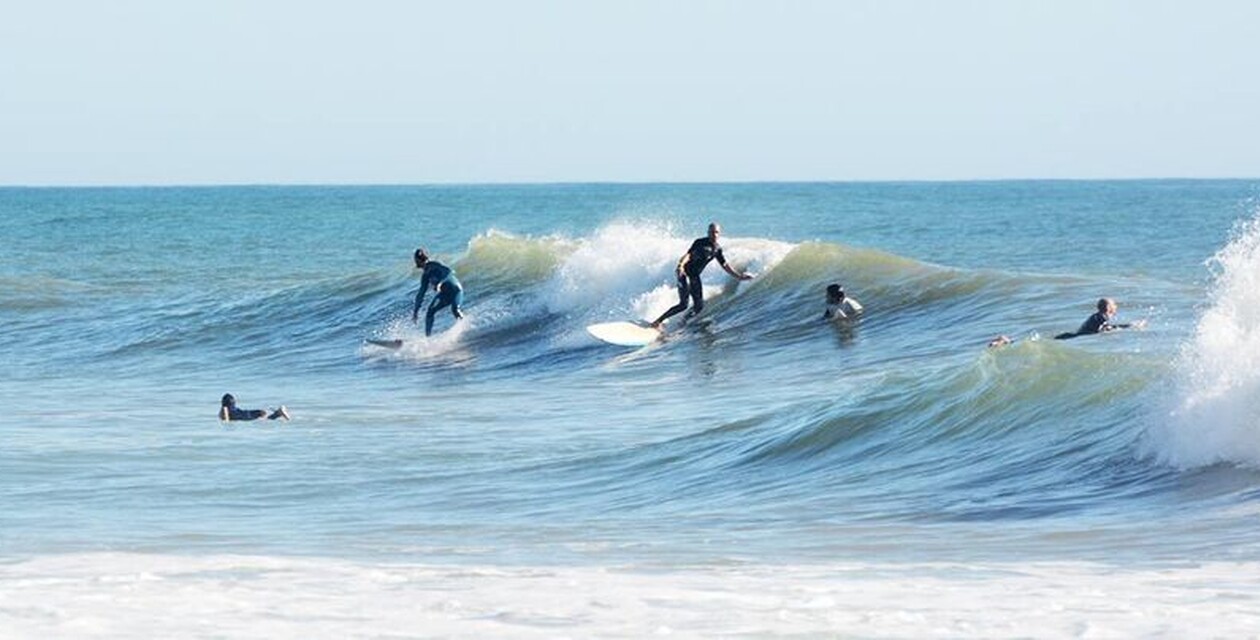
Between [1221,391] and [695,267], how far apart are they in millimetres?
12573

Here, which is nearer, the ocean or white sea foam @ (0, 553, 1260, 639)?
white sea foam @ (0, 553, 1260, 639)

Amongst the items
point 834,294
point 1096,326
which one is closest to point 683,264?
point 834,294

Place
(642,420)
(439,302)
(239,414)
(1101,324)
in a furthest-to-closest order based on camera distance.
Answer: (439,302) < (239,414) < (1101,324) < (642,420)

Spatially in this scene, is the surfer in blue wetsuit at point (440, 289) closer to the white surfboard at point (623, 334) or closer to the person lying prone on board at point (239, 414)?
the white surfboard at point (623, 334)

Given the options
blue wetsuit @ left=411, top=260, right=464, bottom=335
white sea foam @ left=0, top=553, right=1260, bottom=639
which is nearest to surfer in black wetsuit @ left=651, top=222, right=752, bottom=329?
blue wetsuit @ left=411, top=260, right=464, bottom=335

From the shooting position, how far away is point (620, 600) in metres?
8.18

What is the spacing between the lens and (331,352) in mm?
27297

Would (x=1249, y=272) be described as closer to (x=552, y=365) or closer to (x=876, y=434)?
(x=876, y=434)

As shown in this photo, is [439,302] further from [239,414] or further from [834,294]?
[239,414]

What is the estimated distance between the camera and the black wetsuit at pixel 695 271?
24.2 meters

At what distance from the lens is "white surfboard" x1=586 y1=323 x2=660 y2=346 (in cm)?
2398

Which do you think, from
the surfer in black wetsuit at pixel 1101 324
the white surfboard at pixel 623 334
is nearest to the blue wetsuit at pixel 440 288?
the white surfboard at pixel 623 334

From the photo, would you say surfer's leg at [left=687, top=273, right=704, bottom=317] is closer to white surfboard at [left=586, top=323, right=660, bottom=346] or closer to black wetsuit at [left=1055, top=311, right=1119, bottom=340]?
white surfboard at [left=586, top=323, right=660, bottom=346]

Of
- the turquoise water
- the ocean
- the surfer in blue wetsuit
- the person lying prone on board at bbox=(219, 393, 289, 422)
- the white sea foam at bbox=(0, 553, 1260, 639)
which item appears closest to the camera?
the white sea foam at bbox=(0, 553, 1260, 639)
